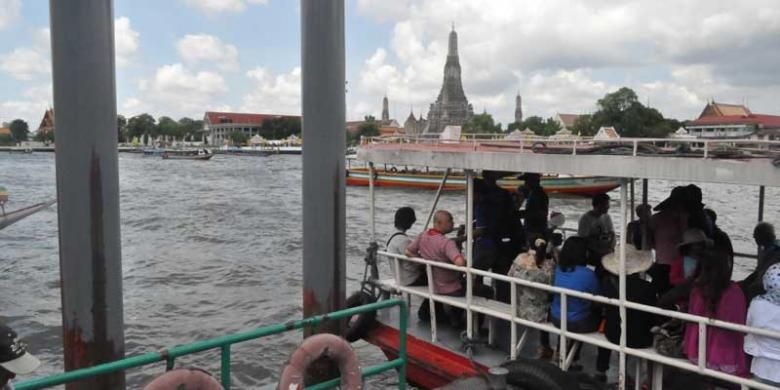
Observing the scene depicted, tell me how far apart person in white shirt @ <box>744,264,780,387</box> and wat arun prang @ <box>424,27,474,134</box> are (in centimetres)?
13387

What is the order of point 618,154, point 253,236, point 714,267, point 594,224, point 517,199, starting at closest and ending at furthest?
point 714,267, point 618,154, point 594,224, point 517,199, point 253,236

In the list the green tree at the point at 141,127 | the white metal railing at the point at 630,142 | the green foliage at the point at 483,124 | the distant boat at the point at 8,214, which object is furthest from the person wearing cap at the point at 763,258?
the green tree at the point at 141,127

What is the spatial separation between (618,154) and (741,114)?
474 ft

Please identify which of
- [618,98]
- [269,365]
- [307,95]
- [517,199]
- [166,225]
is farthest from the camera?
[618,98]

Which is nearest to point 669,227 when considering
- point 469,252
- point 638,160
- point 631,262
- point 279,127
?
point 631,262

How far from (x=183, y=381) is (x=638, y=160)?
3630mm

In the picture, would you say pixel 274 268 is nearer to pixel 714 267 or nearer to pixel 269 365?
pixel 269 365

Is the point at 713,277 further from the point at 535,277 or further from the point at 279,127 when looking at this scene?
the point at 279,127

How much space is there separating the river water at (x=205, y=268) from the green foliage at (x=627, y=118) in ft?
168

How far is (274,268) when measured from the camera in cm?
1855

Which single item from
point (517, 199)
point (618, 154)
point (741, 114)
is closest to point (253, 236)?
point (517, 199)

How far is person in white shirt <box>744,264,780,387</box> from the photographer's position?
4.27 m

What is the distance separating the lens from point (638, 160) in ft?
16.6

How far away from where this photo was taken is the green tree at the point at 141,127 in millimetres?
165375
